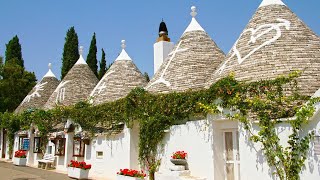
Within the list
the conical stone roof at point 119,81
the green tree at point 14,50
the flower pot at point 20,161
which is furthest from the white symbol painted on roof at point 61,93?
the green tree at point 14,50

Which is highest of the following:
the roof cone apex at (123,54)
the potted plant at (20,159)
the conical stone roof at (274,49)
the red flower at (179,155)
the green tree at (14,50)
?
the green tree at (14,50)

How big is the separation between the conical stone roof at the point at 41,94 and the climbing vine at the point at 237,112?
11.6 m

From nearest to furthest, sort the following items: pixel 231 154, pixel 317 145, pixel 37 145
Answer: pixel 317 145 < pixel 231 154 < pixel 37 145

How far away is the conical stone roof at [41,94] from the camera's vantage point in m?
26.2

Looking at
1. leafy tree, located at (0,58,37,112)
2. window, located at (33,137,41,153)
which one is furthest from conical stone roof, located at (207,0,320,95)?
leafy tree, located at (0,58,37,112)

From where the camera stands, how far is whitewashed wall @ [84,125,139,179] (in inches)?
558

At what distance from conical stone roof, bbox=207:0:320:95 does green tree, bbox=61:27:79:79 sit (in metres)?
25.4

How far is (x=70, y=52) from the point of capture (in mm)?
36156

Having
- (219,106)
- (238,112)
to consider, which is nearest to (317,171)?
(238,112)

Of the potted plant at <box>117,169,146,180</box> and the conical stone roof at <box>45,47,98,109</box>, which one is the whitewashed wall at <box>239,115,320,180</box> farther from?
the conical stone roof at <box>45,47,98,109</box>

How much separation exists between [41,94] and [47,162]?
383 inches

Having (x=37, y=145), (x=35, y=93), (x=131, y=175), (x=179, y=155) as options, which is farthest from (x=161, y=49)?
(x=35, y=93)

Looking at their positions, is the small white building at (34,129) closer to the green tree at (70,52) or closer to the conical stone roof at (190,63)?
the green tree at (70,52)

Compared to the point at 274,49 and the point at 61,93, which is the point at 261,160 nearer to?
the point at 274,49
